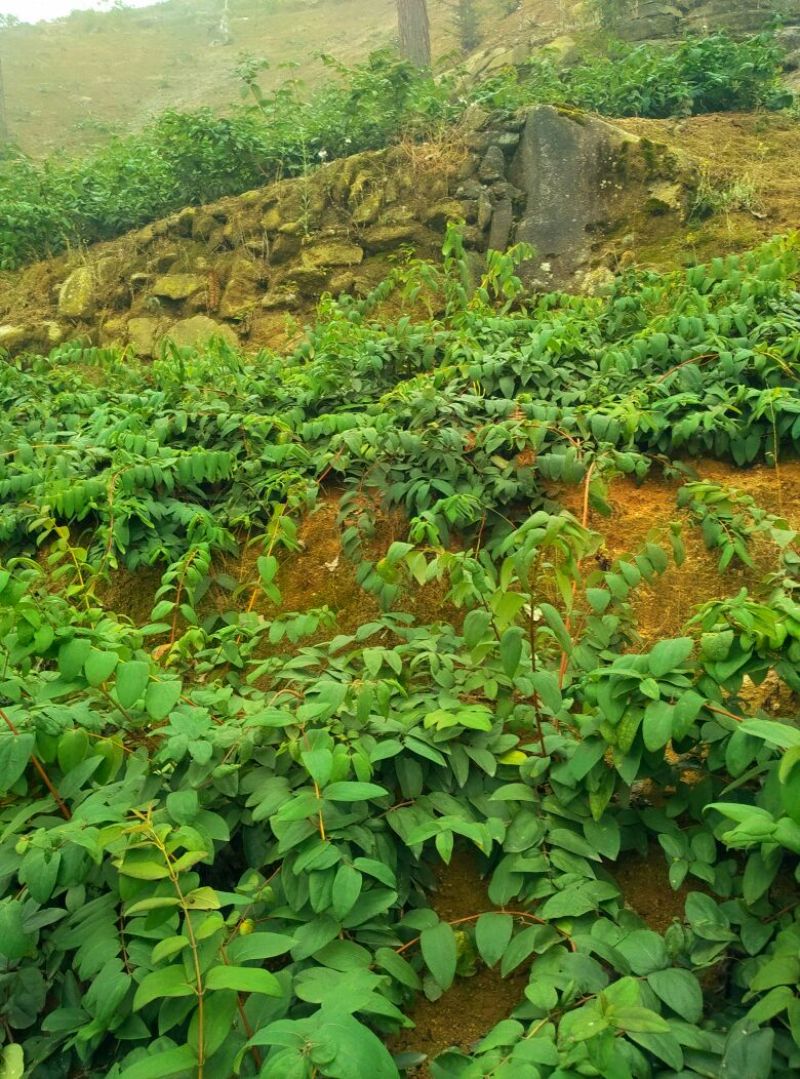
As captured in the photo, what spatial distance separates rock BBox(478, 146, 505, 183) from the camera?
737 cm

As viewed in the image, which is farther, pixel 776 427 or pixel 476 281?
pixel 476 281

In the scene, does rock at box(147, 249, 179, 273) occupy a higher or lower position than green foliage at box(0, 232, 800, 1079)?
higher

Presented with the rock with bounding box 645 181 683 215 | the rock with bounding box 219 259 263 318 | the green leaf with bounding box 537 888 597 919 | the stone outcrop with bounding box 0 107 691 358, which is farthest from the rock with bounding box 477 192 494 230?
the green leaf with bounding box 537 888 597 919

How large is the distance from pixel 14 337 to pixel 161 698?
22.7ft

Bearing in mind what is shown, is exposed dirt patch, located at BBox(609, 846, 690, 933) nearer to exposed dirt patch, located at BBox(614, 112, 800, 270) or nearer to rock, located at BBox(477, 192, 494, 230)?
exposed dirt patch, located at BBox(614, 112, 800, 270)

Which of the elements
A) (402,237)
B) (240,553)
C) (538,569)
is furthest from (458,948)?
(402,237)

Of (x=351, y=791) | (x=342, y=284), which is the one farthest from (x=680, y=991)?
(x=342, y=284)

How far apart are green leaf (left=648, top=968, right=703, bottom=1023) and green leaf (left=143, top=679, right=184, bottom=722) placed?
125 centimetres

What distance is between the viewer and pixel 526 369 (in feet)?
13.2

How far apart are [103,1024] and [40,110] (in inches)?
1058

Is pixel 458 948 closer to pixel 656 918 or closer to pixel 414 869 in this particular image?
pixel 414 869

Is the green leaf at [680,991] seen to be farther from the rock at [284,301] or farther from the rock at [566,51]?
the rock at [566,51]

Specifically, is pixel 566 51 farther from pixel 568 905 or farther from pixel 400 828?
pixel 568 905

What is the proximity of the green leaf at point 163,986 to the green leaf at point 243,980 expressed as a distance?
57 millimetres
